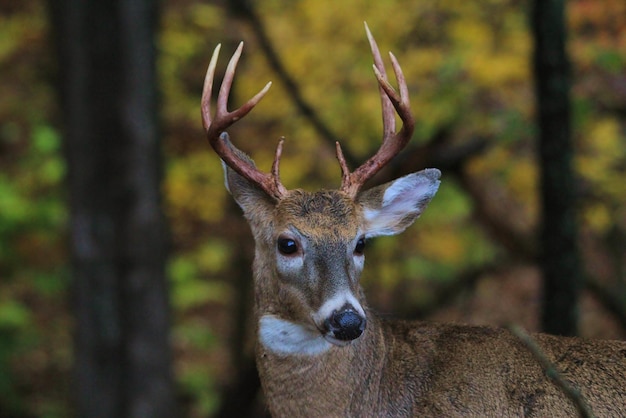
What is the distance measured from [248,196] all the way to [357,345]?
38.6 inches

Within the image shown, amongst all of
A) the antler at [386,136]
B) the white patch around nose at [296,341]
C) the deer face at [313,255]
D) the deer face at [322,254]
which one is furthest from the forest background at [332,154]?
the white patch around nose at [296,341]

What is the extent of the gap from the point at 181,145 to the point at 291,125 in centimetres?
151

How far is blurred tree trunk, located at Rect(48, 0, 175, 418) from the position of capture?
867 cm

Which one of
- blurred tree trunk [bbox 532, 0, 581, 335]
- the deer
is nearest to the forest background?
blurred tree trunk [bbox 532, 0, 581, 335]

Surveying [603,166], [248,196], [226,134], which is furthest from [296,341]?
[603,166]

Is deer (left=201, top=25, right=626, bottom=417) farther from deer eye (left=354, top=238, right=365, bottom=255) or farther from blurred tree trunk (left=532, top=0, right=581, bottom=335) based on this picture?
blurred tree trunk (left=532, top=0, right=581, bottom=335)

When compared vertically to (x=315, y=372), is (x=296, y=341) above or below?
above

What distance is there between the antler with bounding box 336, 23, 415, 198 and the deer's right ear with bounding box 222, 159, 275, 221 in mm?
420

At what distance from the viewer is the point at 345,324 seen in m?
4.10

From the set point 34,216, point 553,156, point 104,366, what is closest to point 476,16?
point 553,156

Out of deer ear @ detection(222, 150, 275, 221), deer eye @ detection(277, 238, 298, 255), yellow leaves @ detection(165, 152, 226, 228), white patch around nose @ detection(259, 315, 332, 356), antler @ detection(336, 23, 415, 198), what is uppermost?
antler @ detection(336, 23, 415, 198)

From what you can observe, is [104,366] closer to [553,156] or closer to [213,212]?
[213,212]

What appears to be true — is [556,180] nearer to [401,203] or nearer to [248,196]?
[401,203]

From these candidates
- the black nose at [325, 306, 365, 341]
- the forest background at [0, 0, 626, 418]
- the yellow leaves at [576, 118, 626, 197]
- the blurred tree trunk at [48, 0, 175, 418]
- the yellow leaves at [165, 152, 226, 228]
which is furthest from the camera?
the yellow leaves at [165, 152, 226, 228]
